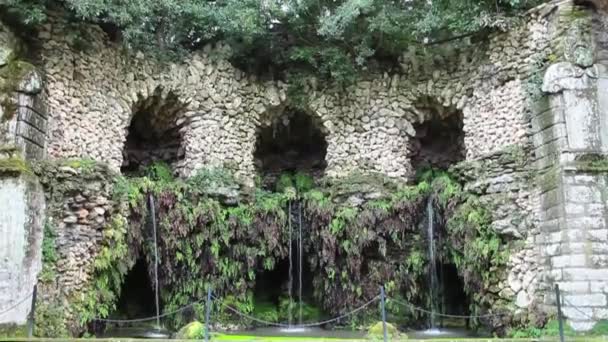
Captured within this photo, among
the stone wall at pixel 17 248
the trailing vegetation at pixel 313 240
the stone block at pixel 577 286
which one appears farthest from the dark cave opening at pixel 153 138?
the stone block at pixel 577 286

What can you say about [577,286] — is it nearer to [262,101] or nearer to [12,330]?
[262,101]

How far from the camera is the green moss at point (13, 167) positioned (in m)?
9.31

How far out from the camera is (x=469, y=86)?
41.0 ft

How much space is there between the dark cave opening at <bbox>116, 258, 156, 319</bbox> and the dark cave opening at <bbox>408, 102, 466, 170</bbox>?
21.8 feet

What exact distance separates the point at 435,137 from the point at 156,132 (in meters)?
6.88

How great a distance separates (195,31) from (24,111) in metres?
4.51

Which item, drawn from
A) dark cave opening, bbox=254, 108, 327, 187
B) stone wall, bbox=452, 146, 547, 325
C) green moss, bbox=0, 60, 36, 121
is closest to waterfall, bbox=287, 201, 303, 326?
dark cave opening, bbox=254, 108, 327, 187

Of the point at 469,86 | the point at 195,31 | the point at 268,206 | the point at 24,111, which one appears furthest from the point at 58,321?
the point at 469,86

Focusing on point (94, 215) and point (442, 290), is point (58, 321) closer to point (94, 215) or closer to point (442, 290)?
point (94, 215)

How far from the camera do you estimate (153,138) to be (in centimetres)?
1432

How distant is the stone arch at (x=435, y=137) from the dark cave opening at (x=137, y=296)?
257 inches

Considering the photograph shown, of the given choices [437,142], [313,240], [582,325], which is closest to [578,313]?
[582,325]

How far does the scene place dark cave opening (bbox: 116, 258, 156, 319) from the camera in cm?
1265

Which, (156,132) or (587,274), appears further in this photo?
(156,132)
